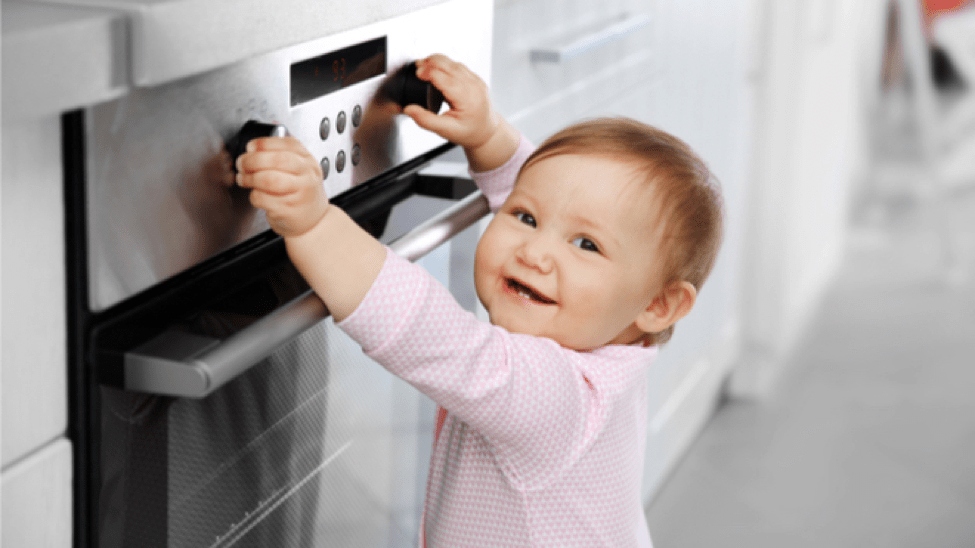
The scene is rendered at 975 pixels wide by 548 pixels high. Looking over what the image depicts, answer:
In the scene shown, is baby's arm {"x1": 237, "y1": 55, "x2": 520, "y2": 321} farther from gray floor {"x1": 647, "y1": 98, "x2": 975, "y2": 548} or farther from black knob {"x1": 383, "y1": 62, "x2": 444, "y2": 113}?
gray floor {"x1": 647, "y1": 98, "x2": 975, "y2": 548}

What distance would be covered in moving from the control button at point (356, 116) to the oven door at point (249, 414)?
0.08m

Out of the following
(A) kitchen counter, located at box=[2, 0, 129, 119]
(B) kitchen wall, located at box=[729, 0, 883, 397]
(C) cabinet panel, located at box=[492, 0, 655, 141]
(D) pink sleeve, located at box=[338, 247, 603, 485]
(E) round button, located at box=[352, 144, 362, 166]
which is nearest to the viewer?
(A) kitchen counter, located at box=[2, 0, 129, 119]

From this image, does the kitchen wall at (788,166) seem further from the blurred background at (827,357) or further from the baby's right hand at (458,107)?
the baby's right hand at (458,107)

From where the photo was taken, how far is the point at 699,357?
2027 millimetres

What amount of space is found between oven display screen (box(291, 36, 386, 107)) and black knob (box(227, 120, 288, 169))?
0.05 m

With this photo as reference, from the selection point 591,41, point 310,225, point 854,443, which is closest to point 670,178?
point 310,225

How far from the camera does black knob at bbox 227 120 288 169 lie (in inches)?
24.5

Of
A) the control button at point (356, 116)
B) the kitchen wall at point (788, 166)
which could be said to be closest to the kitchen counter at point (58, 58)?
the control button at point (356, 116)

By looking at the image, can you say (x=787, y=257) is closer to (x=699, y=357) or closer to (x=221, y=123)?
(x=699, y=357)

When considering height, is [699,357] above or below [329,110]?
below

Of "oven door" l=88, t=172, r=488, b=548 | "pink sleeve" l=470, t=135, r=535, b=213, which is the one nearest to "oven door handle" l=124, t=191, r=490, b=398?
"oven door" l=88, t=172, r=488, b=548

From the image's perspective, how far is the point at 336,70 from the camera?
708 millimetres

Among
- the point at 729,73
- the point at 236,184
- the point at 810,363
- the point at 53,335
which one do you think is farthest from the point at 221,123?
the point at 810,363

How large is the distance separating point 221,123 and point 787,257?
6.65 feet
